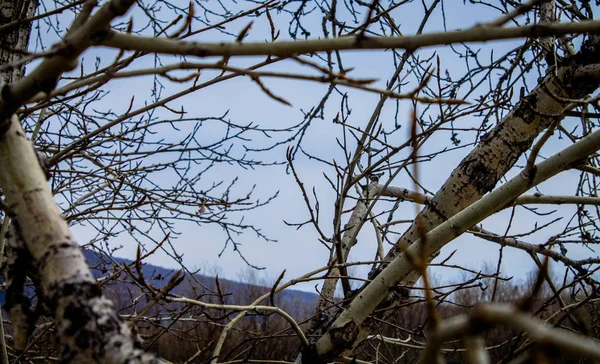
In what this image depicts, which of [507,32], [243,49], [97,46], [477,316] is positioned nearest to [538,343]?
[477,316]

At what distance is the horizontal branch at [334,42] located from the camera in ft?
3.19

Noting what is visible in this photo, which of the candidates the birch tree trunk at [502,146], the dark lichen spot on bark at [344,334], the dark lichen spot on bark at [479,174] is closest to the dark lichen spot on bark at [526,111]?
the birch tree trunk at [502,146]

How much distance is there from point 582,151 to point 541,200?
902 mm

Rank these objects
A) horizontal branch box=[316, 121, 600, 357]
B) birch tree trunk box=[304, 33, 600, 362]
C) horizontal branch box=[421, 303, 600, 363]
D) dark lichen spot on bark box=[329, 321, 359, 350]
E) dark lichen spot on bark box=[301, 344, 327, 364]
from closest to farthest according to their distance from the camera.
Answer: horizontal branch box=[421, 303, 600, 363], horizontal branch box=[316, 121, 600, 357], dark lichen spot on bark box=[329, 321, 359, 350], dark lichen spot on bark box=[301, 344, 327, 364], birch tree trunk box=[304, 33, 600, 362]

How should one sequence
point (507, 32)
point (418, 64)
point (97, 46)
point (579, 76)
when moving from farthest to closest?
point (418, 64), point (579, 76), point (97, 46), point (507, 32)

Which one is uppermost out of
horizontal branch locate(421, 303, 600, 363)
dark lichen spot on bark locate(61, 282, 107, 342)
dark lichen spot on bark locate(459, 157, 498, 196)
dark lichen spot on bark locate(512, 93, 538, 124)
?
dark lichen spot on bark locate(512, 93, 538, 124)

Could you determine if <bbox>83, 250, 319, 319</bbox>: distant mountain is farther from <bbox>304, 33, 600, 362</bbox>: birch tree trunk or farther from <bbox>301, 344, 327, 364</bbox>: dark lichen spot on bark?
<bbox>304, 33, 600, 362</bbox>: birch tree trunk

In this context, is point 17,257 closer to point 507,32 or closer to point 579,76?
point 507,32

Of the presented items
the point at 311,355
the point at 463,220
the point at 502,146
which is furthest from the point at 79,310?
the point at 502,146

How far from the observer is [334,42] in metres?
1.05

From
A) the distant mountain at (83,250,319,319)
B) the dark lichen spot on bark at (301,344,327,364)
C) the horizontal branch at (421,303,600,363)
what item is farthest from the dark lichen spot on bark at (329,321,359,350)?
the horizontal branch at (421,303,600,363)

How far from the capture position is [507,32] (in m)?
0.97

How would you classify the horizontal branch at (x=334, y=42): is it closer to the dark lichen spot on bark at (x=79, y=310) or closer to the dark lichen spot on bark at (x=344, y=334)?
the dark lichen spot on bark at (x=79, y=310)

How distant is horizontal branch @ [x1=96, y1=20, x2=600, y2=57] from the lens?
38.2 inches
